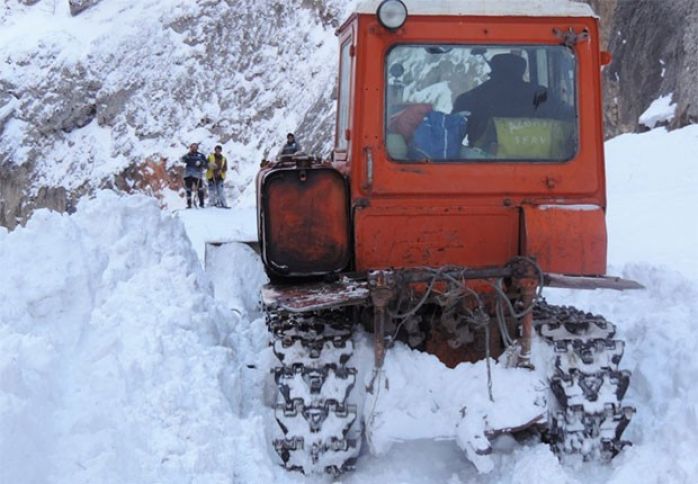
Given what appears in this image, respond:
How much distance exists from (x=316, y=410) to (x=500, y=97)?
191cm

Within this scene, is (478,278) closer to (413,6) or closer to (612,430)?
(612,430)

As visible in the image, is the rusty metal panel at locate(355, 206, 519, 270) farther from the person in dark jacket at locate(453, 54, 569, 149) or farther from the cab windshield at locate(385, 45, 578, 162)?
the person in dark jacket at locate(453, 54, 569, 149)

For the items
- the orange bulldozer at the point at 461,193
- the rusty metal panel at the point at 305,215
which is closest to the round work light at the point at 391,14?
the orange bulldozer at the point at 461,193

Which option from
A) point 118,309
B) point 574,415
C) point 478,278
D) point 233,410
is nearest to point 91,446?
point 233,410

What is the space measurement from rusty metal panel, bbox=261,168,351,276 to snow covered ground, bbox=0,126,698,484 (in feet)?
2.32

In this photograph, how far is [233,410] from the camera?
4840mm

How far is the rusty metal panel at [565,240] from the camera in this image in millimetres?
4676

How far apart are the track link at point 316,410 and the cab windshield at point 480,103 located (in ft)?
3.74

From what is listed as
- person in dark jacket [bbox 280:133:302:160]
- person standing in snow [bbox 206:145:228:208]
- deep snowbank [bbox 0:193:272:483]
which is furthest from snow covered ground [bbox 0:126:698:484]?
person standing in snow [bbox 206:145:228:208]

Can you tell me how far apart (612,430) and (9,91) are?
107 feet

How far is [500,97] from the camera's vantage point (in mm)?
4820

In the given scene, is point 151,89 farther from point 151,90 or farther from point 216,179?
point 216,179

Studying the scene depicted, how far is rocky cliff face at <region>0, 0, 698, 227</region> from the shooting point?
30625mm

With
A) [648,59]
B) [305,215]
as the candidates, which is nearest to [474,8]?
[305,215]
